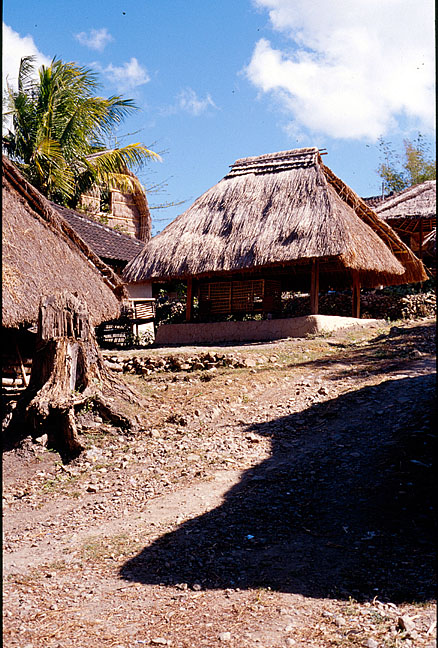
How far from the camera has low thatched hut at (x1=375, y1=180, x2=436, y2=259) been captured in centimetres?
2059

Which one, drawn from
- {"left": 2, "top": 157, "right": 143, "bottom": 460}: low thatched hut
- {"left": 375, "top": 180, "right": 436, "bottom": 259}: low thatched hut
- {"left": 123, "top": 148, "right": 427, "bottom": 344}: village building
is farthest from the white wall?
{"left": 375, "top": 180, "right": 436, "bottom": 259}: low thatched hut

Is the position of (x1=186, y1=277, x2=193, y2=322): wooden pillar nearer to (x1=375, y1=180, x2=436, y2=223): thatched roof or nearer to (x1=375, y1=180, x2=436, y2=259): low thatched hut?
(x1=375, y1=180, x2=436, y2=259): low thatched hut

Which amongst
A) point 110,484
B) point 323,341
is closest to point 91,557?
point 110,484

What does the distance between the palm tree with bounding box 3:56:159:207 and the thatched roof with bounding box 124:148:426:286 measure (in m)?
6.22

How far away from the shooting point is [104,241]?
57.4 feet

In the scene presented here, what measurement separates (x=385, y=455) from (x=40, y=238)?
568cm

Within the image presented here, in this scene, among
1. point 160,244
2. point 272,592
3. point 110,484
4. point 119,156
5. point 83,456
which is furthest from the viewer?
point 119,156

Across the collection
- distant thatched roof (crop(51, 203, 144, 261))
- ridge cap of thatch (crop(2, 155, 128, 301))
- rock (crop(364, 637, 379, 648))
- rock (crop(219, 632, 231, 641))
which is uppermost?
distant thatched roof (crop(51, 203, 144, 261))

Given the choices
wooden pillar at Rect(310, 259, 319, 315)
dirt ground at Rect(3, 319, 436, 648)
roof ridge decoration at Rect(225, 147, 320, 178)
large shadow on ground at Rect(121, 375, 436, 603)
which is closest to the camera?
dirt ground at Rect(3, 319, 436, 648)

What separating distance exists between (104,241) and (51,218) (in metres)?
8.76

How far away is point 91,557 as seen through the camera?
447 cm

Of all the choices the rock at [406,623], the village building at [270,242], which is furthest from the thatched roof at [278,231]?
the rock at [406,623]

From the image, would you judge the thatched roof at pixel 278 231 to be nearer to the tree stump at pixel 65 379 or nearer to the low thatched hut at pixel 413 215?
the low thatched hut at pixel 413 215

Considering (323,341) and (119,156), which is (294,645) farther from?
(119,156)
